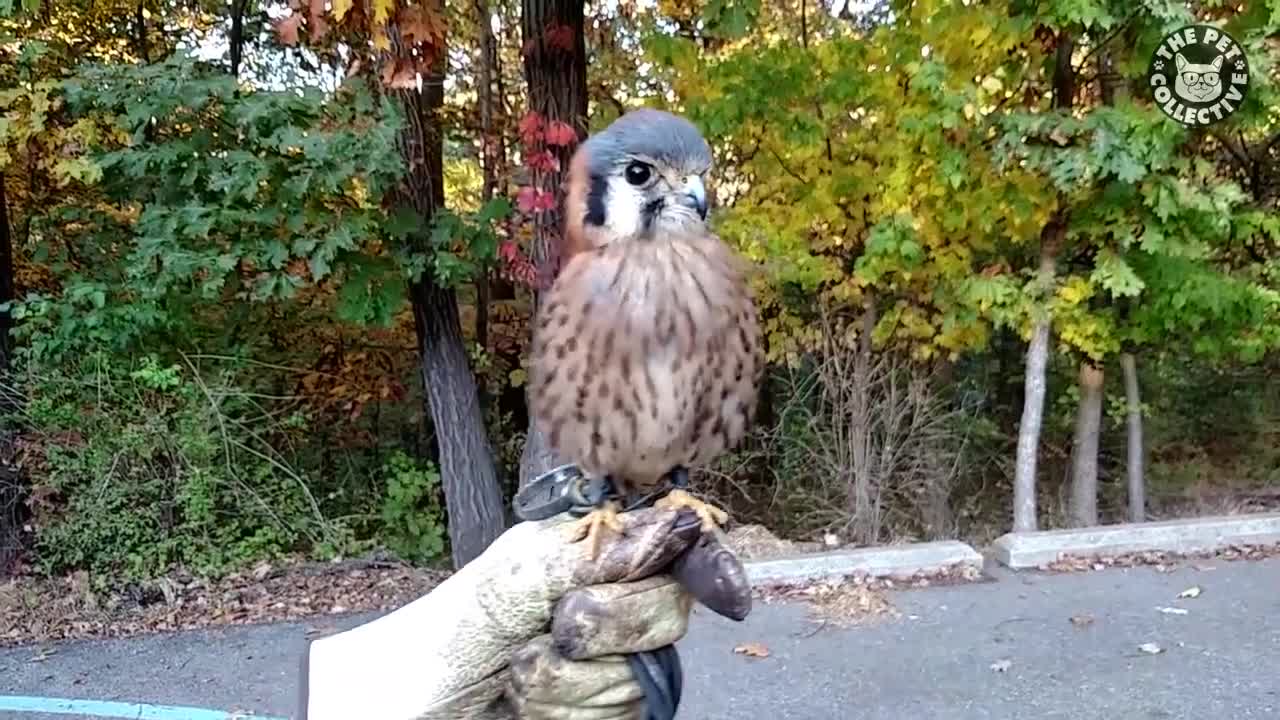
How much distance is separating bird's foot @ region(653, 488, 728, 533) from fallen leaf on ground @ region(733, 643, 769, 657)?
2660 mm

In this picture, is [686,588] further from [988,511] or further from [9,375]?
[988,511]

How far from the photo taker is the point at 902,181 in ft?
17.8

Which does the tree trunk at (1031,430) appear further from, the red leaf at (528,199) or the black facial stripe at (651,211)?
the black facial stripe at (651,211)

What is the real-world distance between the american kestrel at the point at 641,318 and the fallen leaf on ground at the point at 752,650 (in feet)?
9.25

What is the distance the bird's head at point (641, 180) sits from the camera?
76.9 inches

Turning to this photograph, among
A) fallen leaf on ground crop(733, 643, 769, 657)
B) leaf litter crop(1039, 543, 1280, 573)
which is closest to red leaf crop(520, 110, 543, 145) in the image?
fallen leaf on ground crop(733, 643, 769, 657)

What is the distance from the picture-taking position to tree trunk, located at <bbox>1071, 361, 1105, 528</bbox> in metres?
7.13

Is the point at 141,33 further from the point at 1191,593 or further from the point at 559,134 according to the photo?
the point at 1191,593

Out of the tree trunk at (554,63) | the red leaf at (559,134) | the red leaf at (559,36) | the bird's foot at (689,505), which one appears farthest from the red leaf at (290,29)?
the bird's foot at (689,505)

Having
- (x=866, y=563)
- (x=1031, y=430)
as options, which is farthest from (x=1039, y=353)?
(x=866, y=563)

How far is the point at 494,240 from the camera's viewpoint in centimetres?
569

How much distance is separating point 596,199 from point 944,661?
3426 millimetres

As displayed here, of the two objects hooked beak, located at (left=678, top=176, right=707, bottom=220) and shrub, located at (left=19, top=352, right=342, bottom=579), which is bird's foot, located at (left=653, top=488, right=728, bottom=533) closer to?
hooked beak, located at (left=678, top=176, right=707, bottom=220)

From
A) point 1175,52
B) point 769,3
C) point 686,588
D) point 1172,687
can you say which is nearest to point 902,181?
point 1175,52
